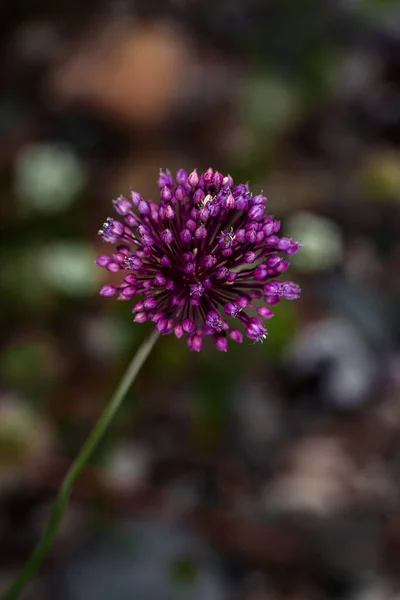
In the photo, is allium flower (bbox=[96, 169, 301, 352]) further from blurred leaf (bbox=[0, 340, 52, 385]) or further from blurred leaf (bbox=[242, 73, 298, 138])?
blurred leaf (bbox=[242, 73, 298, 138])

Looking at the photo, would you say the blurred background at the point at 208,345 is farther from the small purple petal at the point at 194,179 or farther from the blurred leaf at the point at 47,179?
the small purple petal at the point at 194,179

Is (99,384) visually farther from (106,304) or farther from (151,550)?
(151,550)

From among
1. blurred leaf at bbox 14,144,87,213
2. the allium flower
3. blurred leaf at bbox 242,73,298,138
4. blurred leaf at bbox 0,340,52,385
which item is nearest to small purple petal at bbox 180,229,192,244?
the allium flower

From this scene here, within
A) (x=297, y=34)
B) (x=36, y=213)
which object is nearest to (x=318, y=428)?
(x=36, y=213)

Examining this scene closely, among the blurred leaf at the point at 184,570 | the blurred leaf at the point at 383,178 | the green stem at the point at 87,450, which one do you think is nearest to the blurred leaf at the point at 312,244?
the blurred leaf at the point at 383,178

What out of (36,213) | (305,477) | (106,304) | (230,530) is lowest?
(230,530)

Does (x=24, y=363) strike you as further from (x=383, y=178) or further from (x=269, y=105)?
(x=383, y=178)

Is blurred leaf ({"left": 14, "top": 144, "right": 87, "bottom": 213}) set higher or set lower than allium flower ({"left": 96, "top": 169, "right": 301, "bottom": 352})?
higher
